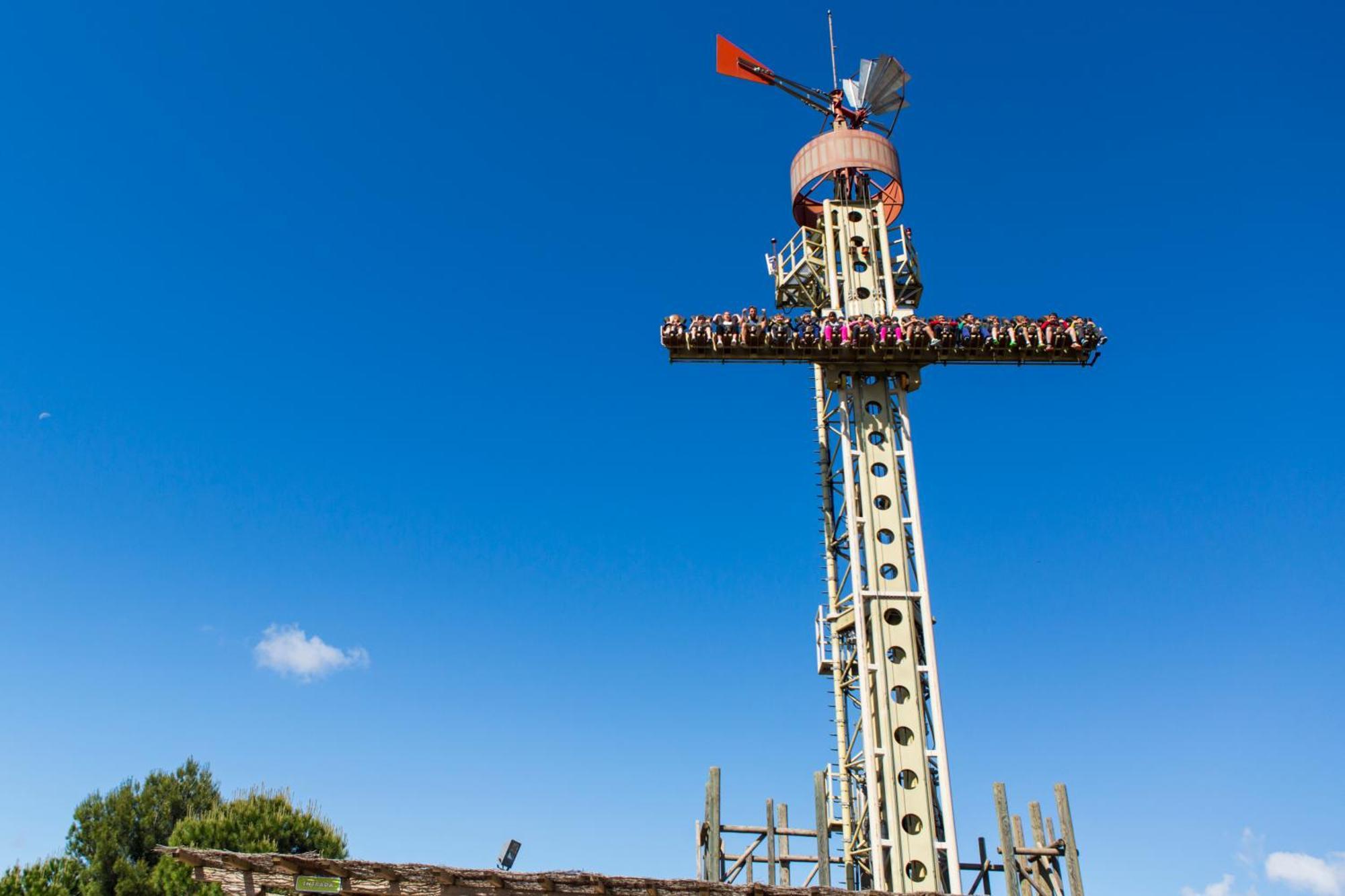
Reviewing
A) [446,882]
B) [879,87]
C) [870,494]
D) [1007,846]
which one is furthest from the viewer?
[879,87]

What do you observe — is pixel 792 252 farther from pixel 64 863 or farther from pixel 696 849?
pixel 64 863

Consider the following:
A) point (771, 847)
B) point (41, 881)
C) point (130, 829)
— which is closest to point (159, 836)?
point (130, 829)

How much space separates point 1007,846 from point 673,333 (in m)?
13.7

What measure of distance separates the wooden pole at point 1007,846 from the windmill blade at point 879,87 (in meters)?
21.8

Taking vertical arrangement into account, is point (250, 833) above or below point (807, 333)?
below

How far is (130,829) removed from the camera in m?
37.3

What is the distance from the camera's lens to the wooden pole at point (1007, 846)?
60.1ft

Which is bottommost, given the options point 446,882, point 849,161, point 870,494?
point 446,882

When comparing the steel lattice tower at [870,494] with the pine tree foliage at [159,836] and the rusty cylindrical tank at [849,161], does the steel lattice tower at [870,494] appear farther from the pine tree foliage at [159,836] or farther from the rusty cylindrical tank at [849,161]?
the pine tree foliage at [159,836]

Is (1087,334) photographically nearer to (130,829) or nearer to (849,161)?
(849,161)

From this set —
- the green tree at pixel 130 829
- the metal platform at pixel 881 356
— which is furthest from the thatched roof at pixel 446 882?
the green tree at pixel 130 829

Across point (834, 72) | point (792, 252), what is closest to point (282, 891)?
point (792, 252)

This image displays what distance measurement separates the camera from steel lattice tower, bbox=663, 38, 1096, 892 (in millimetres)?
21625

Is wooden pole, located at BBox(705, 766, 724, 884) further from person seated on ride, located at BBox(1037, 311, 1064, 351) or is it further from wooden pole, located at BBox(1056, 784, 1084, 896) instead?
person seated on ride, located at BBox(1037, 311, 1064, 351)
